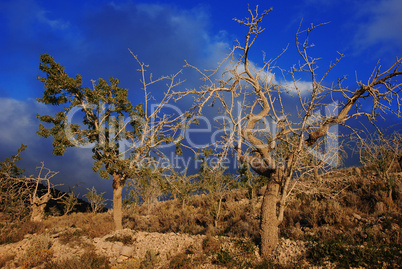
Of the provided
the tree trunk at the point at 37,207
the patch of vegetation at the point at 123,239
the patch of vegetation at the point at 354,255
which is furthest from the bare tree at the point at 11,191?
the patch of vegetation at the point at 354,255

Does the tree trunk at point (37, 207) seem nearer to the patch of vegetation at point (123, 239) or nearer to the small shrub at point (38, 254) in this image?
the small shrub at point (38, 254)

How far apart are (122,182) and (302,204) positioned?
1112 centimetres

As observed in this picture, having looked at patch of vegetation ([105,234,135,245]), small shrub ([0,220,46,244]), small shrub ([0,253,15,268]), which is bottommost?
small shrub ([0,253,15,268])

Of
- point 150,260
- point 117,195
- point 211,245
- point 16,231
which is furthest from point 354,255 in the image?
point 16,231

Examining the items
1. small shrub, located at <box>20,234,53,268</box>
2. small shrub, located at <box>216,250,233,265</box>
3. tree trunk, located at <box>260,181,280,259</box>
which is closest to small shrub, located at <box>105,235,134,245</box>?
small shrub, located at <box>20,234,53,268</box>

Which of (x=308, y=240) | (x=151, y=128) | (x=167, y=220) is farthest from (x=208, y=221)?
(x=308, y=240)

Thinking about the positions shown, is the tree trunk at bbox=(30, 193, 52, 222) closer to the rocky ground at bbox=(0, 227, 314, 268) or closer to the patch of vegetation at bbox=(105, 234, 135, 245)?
the rocky ground at bbox=(0, 227, 314, 268)

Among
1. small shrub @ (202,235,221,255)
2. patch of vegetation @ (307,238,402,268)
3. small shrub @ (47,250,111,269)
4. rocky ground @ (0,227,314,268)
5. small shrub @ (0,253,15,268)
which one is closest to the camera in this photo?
patch of vegetation @ (307,238,402,268)

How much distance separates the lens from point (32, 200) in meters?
17.2

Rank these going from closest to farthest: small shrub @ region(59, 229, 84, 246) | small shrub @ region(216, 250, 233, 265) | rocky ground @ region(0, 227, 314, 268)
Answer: small shrub @ region(216, 250, 233, 265)
rocky ground @ region(0, 227, 314, 268)
small shrub @ region(59, 229, 84, 246)

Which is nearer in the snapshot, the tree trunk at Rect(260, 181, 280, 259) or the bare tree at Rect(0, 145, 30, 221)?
the tree trunk at Rect(260, 181, 280, 259)

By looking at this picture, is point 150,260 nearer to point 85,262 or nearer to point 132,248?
point 132,248

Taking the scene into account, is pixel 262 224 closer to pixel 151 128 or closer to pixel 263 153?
pixel 263 153

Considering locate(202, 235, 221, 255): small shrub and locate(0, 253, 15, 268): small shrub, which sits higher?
locate(202, 235, 221, 255): small shrub
